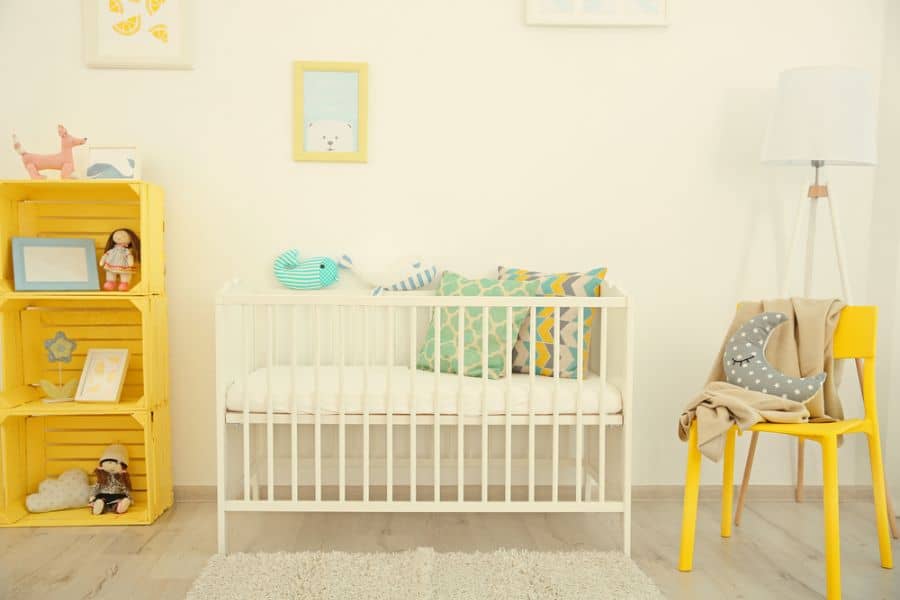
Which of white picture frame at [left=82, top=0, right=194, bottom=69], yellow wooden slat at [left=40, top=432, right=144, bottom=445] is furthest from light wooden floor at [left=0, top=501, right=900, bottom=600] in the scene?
white picture frame at [left=82, top=0, right=194, bottom=69]

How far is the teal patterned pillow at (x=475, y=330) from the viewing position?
7.54 feet

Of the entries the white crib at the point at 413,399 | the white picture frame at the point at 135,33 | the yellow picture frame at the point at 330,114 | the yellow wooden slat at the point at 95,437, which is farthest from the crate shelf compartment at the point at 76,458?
the white picture frame at the point at 135,33

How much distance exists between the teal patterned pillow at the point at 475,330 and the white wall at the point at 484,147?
0.24 meters

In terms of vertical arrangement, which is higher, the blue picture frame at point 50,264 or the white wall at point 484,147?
the white wall at point 484,147

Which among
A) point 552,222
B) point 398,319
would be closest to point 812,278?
point 552,222

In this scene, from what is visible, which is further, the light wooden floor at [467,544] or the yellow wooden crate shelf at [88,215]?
the yellow wooden crate shelf at [88,215]

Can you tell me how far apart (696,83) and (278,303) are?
1.71m

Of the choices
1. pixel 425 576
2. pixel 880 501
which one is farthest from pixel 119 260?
pixel 880 501

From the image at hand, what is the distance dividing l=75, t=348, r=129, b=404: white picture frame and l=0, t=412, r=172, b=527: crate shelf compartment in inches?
5.0

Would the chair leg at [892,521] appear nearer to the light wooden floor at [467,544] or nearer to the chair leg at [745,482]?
the light wooden floor at [467,544]

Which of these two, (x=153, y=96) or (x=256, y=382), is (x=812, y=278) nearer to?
(x=256, y=382)

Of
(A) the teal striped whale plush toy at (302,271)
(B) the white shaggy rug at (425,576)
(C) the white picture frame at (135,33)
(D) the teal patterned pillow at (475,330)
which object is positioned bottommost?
(B) the white shaggy rug at (425,576)

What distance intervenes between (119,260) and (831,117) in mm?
2393

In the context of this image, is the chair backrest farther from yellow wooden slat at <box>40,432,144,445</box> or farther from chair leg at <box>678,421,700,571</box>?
yellow wooden slat at <box>40,432,144,445</box>
